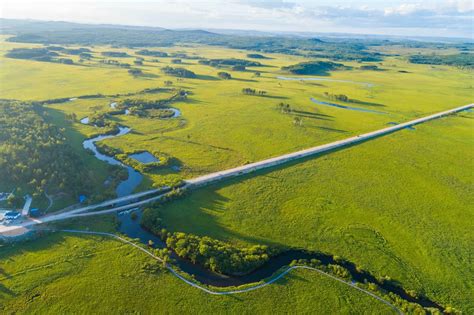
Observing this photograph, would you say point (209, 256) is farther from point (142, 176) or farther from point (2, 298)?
point (142, 176)

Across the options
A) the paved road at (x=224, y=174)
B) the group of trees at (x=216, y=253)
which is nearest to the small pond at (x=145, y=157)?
the paved road at (x=224, y=174)

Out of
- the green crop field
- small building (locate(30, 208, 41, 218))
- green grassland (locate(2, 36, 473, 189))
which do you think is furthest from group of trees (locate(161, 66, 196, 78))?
small building (locate(30, 208, 41, 218))

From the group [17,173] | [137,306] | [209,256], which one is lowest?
[137,306]

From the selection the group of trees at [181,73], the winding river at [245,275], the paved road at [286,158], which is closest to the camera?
the winding river at [245,275]

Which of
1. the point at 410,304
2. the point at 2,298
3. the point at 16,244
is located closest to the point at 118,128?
the point at 16,244

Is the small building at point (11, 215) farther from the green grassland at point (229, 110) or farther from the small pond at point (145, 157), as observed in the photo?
the small pond at point (145, 157)

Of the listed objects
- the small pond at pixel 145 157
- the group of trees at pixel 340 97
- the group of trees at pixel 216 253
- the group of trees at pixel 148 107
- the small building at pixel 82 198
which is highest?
the group of trees at pixel 340 97

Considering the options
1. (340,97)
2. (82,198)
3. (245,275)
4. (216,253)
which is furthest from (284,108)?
(245,275)
